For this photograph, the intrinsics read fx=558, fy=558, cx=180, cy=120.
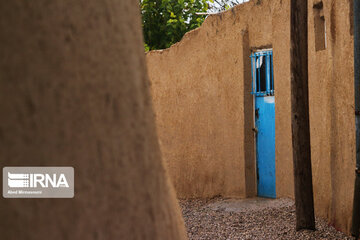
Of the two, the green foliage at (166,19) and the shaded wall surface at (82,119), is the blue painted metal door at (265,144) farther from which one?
the shaded wall surface at (82,119)

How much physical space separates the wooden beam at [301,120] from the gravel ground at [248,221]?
9.0 inches

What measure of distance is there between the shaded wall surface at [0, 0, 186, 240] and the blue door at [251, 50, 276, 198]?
22.1 ft

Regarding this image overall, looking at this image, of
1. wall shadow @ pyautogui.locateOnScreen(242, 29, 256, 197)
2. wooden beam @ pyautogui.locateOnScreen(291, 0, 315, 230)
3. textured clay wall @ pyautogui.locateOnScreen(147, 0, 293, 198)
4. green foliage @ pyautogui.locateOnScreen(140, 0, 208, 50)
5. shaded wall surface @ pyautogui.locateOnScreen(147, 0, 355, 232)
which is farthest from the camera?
green foliage @ pyautogui.locateOnScreen(140, 0, 208, 50)

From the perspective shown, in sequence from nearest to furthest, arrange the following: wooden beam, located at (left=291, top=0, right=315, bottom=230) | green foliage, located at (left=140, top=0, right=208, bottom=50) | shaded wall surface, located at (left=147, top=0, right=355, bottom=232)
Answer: shaded wall surface, located at (left=147, top=0, right=355, bottom=232)
wooden beam, located at (left=291, top=0, right=315, bottom=230)
green foliage, located at (left=140, top=0, right=208, bottom=50)

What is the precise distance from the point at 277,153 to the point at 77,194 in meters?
6.58

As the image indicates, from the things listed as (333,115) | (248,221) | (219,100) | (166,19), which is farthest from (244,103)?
(166,19)

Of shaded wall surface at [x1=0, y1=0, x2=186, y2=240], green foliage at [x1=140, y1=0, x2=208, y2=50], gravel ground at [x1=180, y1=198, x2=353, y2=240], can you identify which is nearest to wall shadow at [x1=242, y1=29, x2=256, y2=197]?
gravel ground at [x1=180, y1=198, x2=353, y2=240]

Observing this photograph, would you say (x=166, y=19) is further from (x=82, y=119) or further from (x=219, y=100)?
(x=82, y=119)

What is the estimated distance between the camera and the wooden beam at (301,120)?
578cm

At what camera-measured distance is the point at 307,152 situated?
579 centimetres

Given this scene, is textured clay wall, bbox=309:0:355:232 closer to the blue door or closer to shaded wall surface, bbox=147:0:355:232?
shaded wall surface, bbox=147:0:355:232

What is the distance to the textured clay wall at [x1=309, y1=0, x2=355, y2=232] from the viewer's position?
17.8 feet

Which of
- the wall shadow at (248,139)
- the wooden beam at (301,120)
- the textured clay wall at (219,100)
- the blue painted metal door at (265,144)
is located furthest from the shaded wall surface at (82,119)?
the wall shadow at (248,139)

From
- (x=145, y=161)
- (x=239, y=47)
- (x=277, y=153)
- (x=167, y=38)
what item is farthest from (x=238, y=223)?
(x=167, y=38)
